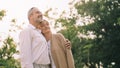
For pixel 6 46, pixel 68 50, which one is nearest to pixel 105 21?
pixel 6 46

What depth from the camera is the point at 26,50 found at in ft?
11.8

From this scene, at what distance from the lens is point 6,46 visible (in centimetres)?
2511

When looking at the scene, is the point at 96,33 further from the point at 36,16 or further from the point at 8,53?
the point at 36,16

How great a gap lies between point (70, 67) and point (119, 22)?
22.6 m

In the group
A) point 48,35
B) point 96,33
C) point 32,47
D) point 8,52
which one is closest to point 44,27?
point 48,35

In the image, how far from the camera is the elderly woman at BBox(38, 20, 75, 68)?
371cm

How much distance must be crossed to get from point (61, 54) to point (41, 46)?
0.70 feet

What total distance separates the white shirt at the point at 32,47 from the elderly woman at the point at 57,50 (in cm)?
6

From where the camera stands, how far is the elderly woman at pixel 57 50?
146 inches

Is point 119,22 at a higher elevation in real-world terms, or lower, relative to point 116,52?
higher

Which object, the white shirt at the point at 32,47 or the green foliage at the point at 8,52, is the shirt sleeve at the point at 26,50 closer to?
the white shirt at the point at 32,47

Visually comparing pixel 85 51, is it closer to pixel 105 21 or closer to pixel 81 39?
pixel 81 39

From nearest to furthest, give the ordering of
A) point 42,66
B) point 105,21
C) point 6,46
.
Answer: point 42,66, point 6,46, point 105,21

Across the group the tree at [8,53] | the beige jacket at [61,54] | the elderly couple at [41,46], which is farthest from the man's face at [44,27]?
the tree at [8,53]
